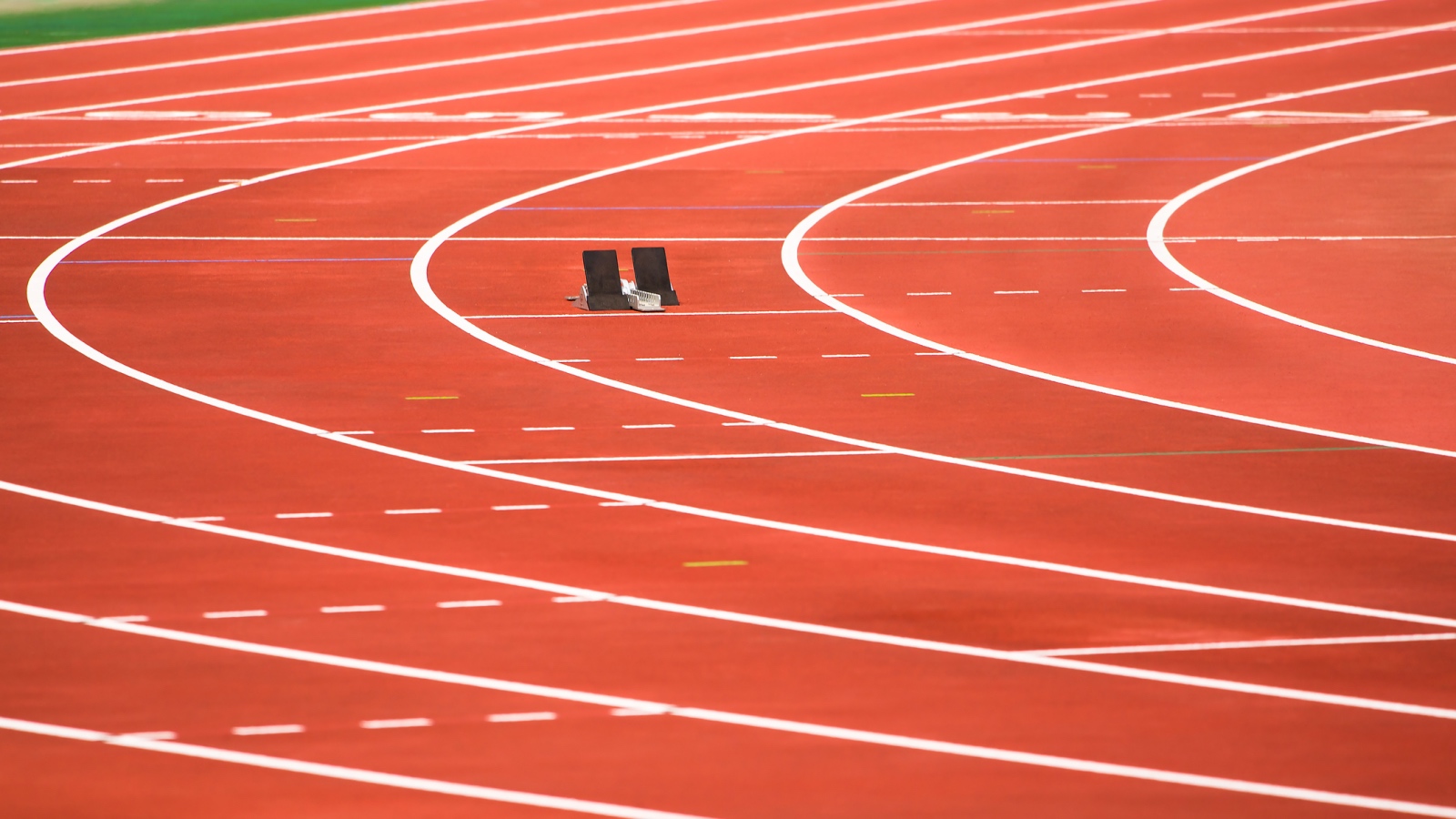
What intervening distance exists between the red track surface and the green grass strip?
632 cm

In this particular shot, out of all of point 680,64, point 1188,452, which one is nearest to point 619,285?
point 1188,452

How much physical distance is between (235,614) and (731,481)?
2.46 metres

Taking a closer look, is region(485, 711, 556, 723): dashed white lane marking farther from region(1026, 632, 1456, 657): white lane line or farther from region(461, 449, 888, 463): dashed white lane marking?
region(461, 449, 888, 463): dashed white lane marking

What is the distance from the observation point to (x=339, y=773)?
5426mm

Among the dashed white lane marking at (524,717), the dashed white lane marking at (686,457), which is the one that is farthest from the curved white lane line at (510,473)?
the dashed white lane marking at (524,717)

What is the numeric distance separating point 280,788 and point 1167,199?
11521 mm

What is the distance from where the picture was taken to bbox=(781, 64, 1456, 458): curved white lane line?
30.2 ft

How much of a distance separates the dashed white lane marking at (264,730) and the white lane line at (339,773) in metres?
0.13

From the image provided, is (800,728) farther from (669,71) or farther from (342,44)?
(342,44)

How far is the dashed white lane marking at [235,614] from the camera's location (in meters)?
6.66

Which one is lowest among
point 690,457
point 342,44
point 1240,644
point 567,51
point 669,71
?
point 1240,644

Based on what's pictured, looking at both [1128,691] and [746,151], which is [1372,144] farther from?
[1128,691]

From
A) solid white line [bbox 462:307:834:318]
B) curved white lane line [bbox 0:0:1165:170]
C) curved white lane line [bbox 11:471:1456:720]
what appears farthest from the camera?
curved white lane line [bbox 0:0:1165:170]

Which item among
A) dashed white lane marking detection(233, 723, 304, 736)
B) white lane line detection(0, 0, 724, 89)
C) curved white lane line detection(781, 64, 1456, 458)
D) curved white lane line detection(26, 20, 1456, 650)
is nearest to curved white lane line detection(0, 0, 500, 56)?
white lane line detection(0, 0, 724, 89)
